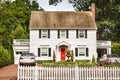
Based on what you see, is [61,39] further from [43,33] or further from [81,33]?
[81,33]

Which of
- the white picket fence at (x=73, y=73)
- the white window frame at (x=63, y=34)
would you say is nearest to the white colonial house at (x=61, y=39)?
the white window frame at (x=63, y=34)

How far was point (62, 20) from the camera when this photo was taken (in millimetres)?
54906

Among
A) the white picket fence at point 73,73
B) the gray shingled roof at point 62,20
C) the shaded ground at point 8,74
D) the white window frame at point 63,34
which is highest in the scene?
the gray shingled roof at point 62,20

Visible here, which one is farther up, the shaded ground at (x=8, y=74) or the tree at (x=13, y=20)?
the tree at (x=13, y=20)

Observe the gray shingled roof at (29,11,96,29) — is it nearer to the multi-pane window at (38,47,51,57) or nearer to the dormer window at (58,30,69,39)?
the dormer window at (58,30,69,39)

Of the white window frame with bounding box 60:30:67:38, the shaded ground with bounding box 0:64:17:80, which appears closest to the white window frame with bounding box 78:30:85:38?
the white window frame with bounding box 60:30:67:38

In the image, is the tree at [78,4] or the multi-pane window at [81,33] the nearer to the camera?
the multi-pane window at [81,33]

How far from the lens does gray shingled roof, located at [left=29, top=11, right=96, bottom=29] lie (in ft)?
176

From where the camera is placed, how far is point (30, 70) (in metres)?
24.1

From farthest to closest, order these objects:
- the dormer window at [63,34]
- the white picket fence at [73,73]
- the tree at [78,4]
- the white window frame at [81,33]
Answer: the tree at [78,4], the white window frame at [81,33], the dormer window at [63,34], the white picket fence at [73,73]

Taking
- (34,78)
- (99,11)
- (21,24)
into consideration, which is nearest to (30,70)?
(34,78)

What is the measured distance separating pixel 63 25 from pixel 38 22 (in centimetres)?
386

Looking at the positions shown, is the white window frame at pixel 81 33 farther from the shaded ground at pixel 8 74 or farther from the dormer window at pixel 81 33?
the shaded ground at pixel 8 74

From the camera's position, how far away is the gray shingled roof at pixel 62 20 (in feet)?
176
